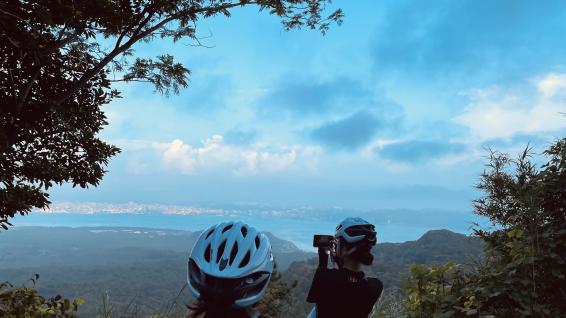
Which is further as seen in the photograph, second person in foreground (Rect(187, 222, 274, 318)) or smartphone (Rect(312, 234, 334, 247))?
smartphone (Rect(312, 234, 334, 247))

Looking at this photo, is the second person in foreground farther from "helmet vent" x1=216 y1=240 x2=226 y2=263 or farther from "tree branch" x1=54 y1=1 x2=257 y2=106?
"tree branch" x1=54 y1=1 x2=257 y2=106

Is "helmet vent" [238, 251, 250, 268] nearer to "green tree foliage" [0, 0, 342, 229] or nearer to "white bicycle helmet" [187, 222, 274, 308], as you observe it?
"white bicycle helmet" [187, 222, 274, 308]

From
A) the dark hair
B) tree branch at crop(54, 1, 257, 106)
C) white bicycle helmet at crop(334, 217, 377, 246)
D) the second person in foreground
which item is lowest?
the dark hair

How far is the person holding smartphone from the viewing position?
12.2 feet

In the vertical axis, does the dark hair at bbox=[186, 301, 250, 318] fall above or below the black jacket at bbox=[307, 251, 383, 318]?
above

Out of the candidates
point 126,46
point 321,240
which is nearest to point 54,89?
point 126,46

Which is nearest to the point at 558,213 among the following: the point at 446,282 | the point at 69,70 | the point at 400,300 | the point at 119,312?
the point at 446,282

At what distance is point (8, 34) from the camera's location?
310 inches

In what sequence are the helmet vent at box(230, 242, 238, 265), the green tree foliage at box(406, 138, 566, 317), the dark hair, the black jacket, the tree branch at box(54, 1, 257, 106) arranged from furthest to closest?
the tree branch at box(54, 1, 257, 106), the green tree foliage at box(406, 138, 566, 317), the black jacket, the helmet vent at box(230, 242, 238, 265), the dark hair

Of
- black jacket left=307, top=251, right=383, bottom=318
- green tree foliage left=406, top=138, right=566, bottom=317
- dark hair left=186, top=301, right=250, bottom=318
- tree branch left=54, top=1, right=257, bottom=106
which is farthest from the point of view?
tree branch left=54, top=1, right=257, bottom=106

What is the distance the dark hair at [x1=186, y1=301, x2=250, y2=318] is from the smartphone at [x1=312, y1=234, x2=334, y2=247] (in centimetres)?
172

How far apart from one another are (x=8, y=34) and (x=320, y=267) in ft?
24.3

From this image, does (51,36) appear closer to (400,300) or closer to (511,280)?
(400,300)

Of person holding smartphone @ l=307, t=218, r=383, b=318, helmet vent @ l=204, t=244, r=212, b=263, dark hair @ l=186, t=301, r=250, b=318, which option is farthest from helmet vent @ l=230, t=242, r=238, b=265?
person holding smartphone @ l=307, t=218, r=383, b=318
